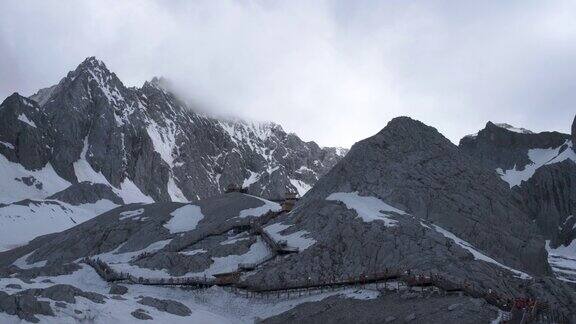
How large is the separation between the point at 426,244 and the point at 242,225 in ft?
136

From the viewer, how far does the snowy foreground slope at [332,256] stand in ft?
203

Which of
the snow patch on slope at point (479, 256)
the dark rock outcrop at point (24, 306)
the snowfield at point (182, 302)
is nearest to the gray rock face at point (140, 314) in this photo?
the snowfield at point (182, 302)

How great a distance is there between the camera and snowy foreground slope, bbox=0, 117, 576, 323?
61.9 meters

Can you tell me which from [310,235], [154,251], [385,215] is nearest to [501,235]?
[385,215]

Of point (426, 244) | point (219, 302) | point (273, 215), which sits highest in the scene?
point (273, 215)

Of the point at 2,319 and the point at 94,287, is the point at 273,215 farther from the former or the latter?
the point at 2,319

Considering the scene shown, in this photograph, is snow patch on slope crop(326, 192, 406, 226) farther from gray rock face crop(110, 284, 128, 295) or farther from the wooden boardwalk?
gray rock face crop(110, 284, 128, 295)

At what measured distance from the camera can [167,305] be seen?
7181cm

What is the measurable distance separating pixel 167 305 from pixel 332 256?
2250 centimetres

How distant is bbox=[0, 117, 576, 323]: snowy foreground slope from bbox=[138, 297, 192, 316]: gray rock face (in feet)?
0.75

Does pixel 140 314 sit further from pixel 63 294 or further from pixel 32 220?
pixel 32 220

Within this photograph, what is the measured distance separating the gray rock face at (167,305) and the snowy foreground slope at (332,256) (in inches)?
9.0

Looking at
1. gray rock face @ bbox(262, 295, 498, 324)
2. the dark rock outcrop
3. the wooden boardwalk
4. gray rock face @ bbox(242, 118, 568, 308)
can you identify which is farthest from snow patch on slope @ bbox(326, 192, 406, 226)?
the dark rock outcrop

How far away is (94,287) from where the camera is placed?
8944 centimetres
